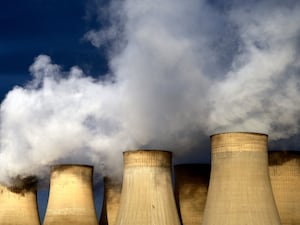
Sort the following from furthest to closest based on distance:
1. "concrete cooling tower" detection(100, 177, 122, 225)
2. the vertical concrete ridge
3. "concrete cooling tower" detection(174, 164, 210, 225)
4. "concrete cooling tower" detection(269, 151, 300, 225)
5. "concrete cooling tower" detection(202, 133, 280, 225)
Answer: "concrete cooling tower" detection(100, 177, 122, 225) < the vertical concrete ridge < "concrete cooling tower" detection(174, 164, 210, 225) < "concrete cooling tower" detection(269, 151, 300, 225) < "concrete cooling tower" detection(202, 133, 280, 225)

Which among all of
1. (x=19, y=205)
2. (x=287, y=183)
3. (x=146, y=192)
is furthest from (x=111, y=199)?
(x=287, y=183)

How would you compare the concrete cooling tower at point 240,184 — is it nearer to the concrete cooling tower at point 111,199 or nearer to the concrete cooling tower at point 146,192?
the concrete cooling tower at point 146,192

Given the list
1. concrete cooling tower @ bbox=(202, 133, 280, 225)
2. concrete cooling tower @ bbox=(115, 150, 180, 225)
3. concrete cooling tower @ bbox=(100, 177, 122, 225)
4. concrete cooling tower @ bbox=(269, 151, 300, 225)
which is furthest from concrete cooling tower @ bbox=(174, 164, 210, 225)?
concrete cooling tower @ bbox=(100, 177, 122, 225)

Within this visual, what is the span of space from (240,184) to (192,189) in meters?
4.21

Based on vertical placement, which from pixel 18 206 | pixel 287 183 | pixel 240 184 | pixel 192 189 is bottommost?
pixel 240 184

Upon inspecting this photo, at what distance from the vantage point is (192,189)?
16766mm

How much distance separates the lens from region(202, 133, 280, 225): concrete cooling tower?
12531mm

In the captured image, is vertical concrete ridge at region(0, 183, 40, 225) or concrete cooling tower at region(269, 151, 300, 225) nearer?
concrete cooling tower at region(269, 151, 300, 225)

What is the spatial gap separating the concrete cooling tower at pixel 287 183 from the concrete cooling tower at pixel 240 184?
1683 mm

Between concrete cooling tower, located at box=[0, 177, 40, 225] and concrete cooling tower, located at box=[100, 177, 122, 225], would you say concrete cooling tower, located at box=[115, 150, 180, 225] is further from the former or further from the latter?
concrete cooling tower, located at box=[0, 177, 40, 225]

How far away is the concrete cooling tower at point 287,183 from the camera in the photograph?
14617 millimetres

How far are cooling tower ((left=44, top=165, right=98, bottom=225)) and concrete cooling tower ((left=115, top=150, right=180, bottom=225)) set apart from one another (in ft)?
9.89

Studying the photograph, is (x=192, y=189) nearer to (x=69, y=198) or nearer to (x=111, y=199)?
(x=69, y=198)

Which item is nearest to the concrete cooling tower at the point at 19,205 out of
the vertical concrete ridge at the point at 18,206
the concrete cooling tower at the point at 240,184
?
the vertical concrete ridge at the point at 18,206
